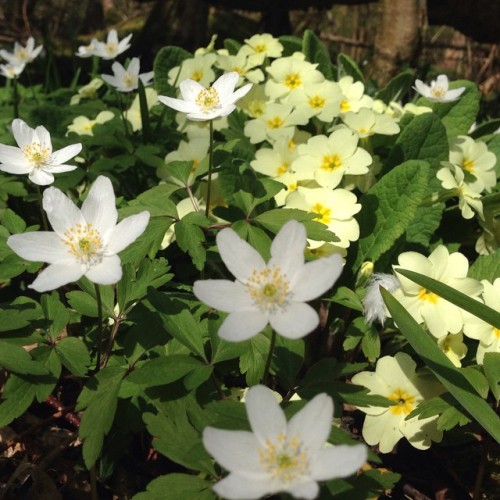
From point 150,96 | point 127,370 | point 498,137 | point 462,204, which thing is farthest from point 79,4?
point 127,370

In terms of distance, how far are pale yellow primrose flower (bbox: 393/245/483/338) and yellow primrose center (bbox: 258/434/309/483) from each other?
0.72 metres

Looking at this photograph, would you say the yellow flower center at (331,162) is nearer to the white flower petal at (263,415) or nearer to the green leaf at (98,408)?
the green leaf at (98,408)

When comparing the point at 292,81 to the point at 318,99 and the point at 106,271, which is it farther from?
the point at 106,271

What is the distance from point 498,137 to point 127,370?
1869mm

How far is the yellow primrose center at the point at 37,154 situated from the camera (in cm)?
165

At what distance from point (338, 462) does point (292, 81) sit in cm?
179

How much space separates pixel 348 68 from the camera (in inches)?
108

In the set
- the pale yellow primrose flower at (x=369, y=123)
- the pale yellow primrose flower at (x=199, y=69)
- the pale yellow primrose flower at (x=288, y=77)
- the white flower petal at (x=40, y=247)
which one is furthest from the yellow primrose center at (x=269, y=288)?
the pale yellow primrose flower at (x=199, y=69)

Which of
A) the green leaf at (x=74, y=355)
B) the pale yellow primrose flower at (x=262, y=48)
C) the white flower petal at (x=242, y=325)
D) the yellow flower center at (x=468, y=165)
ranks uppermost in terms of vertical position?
the white flower petal at (x=242, y=325)

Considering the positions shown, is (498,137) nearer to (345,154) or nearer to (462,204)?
(462,204)

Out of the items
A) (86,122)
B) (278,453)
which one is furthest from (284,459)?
(86,122)

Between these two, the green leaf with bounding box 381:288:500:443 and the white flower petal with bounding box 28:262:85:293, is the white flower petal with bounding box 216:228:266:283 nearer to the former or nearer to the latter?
the white flower petal with bounding box 28:262:85:293

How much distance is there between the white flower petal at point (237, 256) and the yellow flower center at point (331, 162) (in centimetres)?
86

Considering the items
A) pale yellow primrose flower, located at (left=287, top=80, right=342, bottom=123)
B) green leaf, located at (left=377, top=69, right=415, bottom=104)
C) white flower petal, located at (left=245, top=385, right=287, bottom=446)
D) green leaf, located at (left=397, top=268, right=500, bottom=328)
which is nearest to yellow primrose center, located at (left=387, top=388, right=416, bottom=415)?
green leaf, located at (left=397, top=268, right=500, bottom=328)
